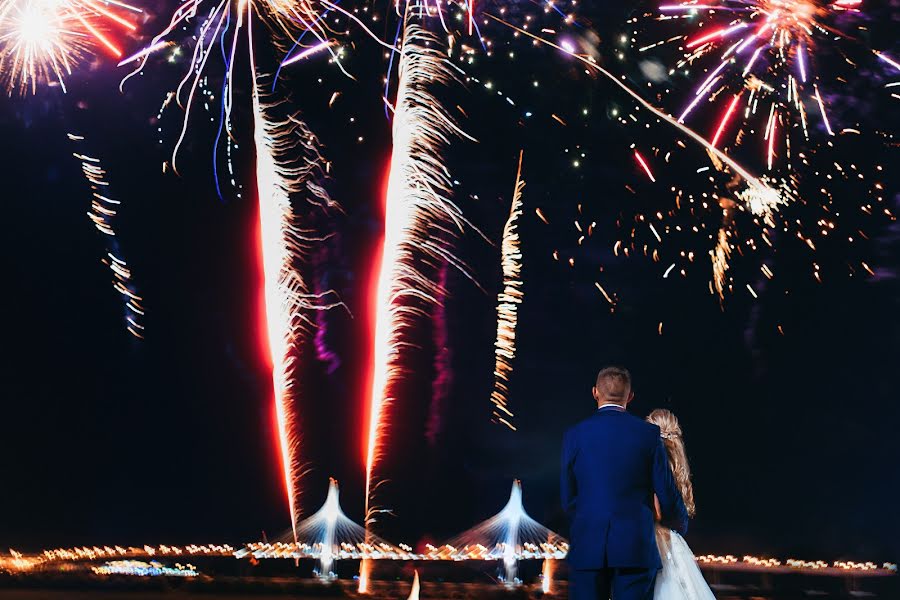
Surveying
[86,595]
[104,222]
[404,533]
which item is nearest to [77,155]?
[104,222]

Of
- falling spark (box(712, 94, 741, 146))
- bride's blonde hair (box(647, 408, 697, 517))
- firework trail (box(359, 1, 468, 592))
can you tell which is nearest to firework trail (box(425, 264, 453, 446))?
firework trail (box(359, 1, 468, 592))

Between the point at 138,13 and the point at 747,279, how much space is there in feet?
18.9

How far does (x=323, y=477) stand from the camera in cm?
1005

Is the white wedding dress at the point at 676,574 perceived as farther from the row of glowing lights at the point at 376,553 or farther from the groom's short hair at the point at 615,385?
the row of glowing lights at the point at 376,553

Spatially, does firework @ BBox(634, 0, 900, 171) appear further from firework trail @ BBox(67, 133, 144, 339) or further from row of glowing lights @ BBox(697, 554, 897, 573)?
firework trail @ BBox(67, 133, 144, 339)

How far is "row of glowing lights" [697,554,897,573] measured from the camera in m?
9.21


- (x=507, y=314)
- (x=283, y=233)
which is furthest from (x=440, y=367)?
(x=283, y=233)

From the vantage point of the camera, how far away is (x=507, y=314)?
9.17m

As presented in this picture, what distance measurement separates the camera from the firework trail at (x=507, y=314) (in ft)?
28.9

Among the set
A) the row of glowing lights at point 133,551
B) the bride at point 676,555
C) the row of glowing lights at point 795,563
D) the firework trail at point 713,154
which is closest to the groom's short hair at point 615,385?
the bride at point 676,555

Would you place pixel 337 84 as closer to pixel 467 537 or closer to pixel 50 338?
pixel 50 338

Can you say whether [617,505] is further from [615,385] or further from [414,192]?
[414,192]

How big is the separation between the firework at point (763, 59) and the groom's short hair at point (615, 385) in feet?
17.8

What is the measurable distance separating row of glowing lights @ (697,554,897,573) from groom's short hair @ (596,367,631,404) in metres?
6.29
